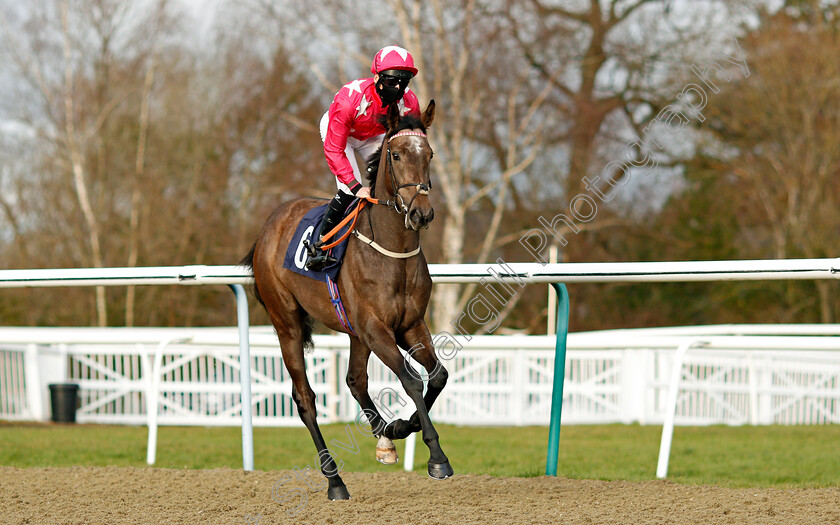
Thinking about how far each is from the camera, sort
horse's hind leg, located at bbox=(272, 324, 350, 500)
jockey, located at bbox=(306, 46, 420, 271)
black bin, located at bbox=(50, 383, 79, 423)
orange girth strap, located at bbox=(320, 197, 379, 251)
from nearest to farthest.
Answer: jockey, located at bbox=(306, 46, 420, 271)
orange girth strap, located at bbox=(320, 197, 379, 251)
horse's hind leg, located at bbox=(272, 324, 350, 500)
black bin, located at bbox=(50, 383, 79, 423)

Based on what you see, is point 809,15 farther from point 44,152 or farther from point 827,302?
point 44,152

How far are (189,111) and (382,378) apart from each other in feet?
39.8

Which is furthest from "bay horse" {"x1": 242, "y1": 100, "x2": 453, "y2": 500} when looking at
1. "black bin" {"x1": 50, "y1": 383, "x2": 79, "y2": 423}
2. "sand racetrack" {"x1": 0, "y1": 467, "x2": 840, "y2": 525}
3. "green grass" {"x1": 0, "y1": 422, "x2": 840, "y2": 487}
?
"black bin" {"x1": 50, "y1": 383, "x2": 79, "y2": 423}

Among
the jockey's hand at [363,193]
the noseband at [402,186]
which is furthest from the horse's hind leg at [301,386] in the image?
the noseband at [402,186]

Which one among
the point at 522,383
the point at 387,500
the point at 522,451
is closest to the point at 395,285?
the point at 387,500

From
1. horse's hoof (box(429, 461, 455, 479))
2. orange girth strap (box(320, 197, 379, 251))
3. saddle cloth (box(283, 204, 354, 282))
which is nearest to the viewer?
horse's hoof (box(429, 461, 455, 479))

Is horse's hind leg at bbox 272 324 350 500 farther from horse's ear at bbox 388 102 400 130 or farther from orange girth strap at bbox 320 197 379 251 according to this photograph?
horse's ear at bbox 388 102 400 130

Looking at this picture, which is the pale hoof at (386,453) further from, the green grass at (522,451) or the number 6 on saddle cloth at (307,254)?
the green grass at (522,451)

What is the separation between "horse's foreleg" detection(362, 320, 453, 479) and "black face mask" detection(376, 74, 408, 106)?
1.08 metres

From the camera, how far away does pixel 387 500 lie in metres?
4.35

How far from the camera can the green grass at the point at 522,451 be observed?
→ 6.31m

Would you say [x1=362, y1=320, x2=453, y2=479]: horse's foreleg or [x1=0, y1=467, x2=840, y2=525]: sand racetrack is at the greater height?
[x1=362, y1=320, x2=453, y2=479]: horse's foreleg

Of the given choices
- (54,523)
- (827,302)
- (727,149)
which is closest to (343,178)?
(54,523)

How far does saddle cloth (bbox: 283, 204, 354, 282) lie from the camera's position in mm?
4508
